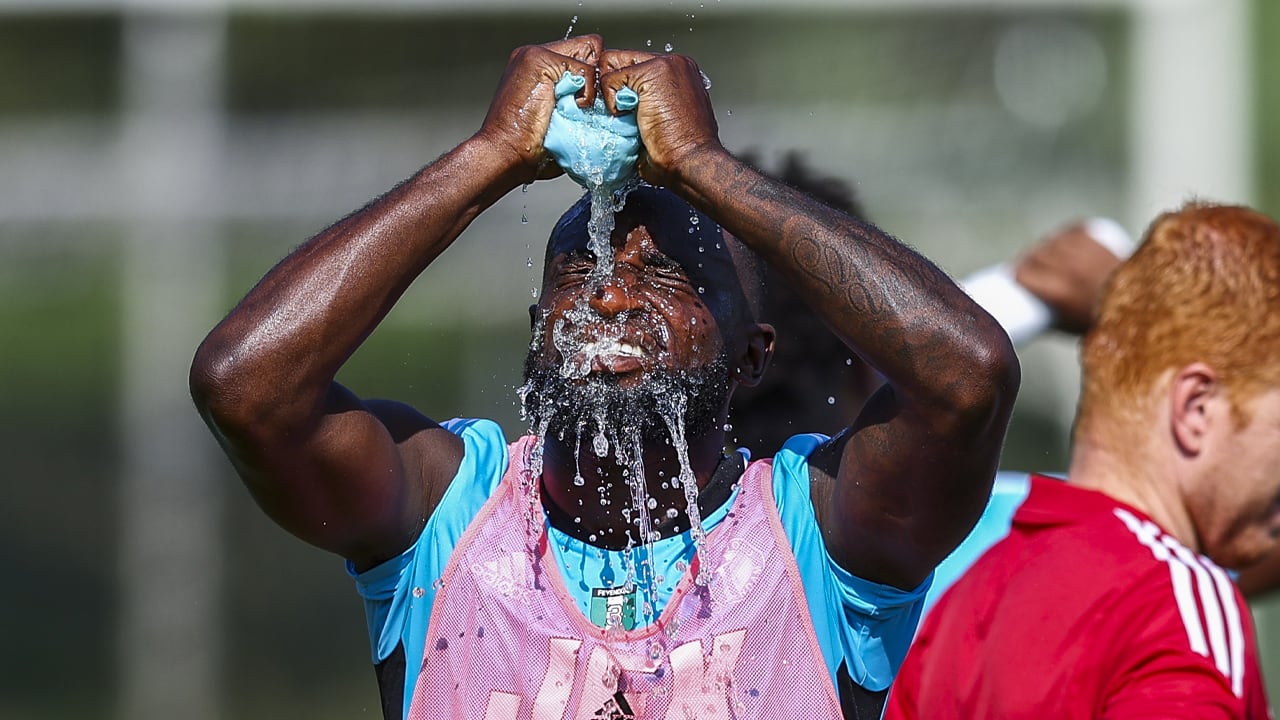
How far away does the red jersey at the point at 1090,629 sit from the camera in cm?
244

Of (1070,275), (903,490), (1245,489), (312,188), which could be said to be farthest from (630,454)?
(312,188)

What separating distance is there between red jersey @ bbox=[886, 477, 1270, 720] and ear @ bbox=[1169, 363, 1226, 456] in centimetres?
16

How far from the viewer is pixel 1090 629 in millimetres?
2506

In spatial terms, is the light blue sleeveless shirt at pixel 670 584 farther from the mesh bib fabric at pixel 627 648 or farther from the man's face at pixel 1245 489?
the man's face at pixel 1245 489

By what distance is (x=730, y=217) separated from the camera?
244 centimetres

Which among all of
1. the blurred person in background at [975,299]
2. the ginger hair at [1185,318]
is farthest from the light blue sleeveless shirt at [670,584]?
the blurred person in background at [975,299]

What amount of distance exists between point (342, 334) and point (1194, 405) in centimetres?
150

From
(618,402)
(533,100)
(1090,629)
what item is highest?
(533,100)

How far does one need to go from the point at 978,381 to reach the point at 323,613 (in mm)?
5511

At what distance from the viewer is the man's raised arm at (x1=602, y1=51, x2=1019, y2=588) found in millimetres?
2365

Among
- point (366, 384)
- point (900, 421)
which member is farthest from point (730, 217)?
point (366, 384)

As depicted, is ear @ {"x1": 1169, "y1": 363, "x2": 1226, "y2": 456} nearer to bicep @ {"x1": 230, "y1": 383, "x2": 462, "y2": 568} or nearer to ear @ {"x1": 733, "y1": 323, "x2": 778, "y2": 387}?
ear @ {"x1": 733, "y1": 323, "x2": 778, "y2": 387}

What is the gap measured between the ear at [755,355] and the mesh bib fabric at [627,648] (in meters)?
0.28

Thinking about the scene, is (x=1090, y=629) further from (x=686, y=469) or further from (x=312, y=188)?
(x=312, y=188)
